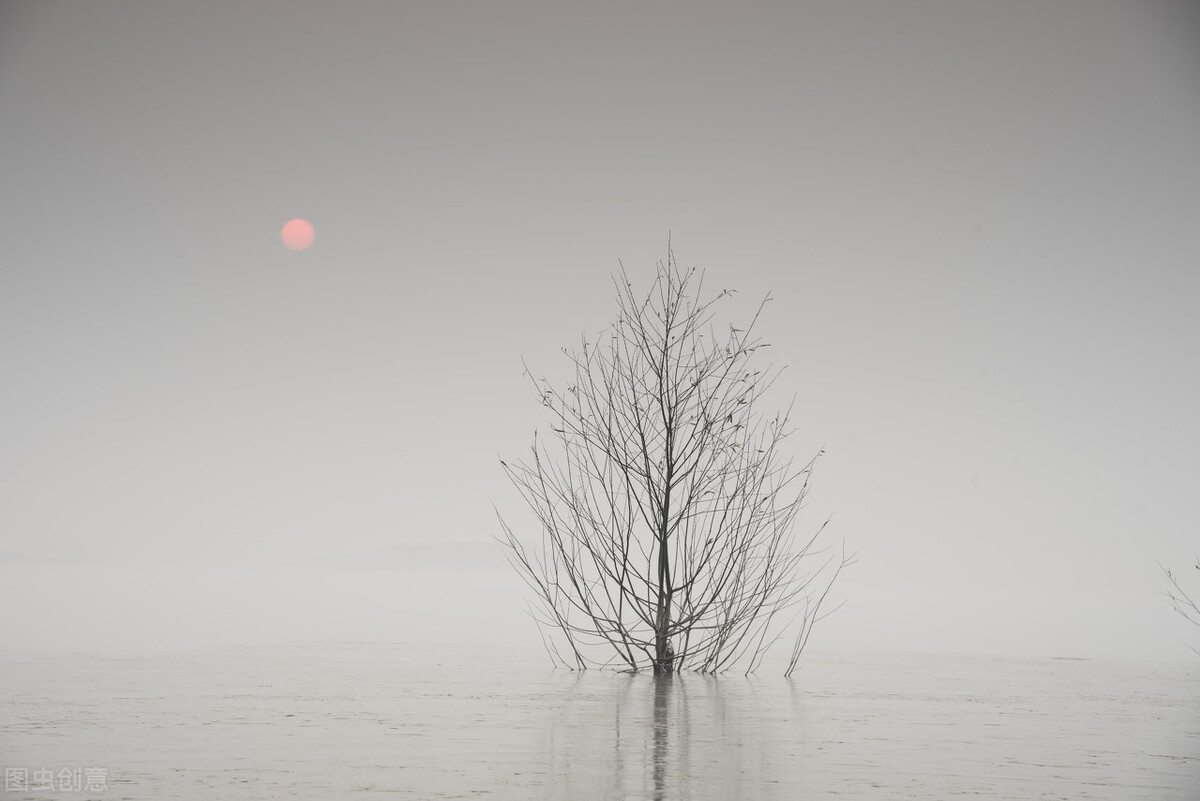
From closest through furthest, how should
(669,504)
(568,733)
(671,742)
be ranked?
(671,742) < (568,733) < (669,504)

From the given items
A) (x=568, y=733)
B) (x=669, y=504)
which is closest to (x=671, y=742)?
(x=568, y=733)

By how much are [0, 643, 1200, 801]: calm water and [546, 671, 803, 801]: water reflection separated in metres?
0.01

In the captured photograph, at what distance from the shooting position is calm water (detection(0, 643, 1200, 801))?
2.57 meters

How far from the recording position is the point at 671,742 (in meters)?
3.19

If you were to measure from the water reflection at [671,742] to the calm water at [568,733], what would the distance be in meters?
0.01

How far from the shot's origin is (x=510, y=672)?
578 cm

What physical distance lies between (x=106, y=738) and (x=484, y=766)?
1.28 metres

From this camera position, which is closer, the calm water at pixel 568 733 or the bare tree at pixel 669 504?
the calm water at pixel 568 733

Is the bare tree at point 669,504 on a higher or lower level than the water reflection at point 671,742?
higher

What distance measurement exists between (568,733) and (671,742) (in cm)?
41

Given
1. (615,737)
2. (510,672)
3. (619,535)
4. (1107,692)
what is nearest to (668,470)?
(619,535)

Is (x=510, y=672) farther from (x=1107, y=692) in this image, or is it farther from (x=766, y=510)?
(x=1107, y=692)

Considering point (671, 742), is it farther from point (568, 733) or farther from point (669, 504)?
point (669, 504)

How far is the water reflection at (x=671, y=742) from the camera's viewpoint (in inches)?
99.2
